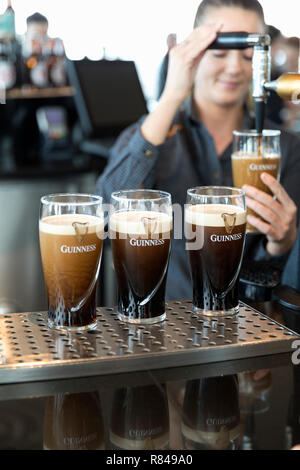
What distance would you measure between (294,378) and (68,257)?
338mm

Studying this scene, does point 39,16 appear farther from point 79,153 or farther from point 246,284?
point 246,284

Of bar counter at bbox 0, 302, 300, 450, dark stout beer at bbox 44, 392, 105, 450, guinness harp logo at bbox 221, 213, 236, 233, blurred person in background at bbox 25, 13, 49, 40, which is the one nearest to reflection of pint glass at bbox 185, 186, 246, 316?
guinness harp logo at bbox 221, 213, 236, 233

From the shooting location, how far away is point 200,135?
1.86 meters

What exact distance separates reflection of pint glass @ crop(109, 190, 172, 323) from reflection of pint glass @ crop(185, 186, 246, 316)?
52mm

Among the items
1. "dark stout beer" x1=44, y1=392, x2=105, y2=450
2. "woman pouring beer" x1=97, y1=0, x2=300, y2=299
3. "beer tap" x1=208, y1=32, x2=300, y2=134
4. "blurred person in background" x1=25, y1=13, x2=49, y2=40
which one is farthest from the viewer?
"blurred person in background" x1=25, y1=13, x2=49, y2=40

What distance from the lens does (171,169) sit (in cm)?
179

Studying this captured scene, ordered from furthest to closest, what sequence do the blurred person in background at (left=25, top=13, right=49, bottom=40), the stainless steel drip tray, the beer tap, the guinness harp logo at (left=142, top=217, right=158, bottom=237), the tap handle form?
Result: the blurred person in background at (left=25, top=13, right=49, bottom=40) < the tap handle < the beer tap < the guinness harp logo at (left=142, top=217, right=158, bottom=237) < the stainless steel drip tray

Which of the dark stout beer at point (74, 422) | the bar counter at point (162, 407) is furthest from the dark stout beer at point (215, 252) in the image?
the dark stout beer at point (74, 422)

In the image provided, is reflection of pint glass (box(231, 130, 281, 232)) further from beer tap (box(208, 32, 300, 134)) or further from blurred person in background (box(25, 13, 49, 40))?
blurred person in background (box(25, 13, 49, 40))

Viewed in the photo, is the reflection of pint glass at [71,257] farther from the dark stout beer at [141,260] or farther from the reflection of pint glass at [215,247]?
the reflection of pint glass at [215,247]

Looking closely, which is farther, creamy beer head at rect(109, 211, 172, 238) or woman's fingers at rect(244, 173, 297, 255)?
woman's fingers at rect(244, 173, 297, 255)

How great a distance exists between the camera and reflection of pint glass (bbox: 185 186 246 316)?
3.18 ft

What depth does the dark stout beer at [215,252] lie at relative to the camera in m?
0.97

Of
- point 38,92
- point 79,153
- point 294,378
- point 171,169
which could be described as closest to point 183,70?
point 171,169
